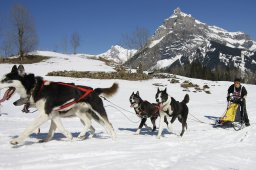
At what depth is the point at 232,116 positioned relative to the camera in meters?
11.9

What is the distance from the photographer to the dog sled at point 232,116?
11.9 meters

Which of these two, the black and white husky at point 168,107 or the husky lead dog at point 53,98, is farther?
the black and white husky at point 168,107

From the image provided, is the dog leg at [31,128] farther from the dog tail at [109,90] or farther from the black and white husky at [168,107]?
the black and white husky at [168,107]

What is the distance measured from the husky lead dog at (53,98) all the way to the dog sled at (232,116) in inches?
199

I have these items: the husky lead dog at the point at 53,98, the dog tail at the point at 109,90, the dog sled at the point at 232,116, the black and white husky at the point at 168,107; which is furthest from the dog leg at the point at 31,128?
the dog sled at the point at 232,116

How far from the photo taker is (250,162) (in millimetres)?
6164

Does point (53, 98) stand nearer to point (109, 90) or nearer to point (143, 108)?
point (109, 90)

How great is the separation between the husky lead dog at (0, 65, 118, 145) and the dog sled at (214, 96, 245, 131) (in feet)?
16.6

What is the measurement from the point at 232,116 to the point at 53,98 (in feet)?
22.6

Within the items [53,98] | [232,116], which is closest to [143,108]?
[232,116]

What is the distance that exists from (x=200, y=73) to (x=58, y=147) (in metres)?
117

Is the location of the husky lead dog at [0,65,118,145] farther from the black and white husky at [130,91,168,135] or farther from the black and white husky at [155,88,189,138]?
the black and white husky at [130,91,168,135]

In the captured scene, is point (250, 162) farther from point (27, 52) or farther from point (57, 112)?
point (27, 52)

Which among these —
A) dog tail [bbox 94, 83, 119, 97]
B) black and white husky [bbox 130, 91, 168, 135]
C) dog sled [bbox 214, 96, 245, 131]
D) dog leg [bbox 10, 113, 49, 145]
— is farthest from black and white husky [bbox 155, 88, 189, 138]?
dog leg [bbox 10, 113, 49, 145]
